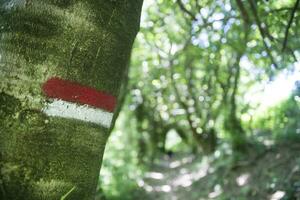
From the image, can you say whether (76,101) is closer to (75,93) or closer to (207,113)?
(75,93)

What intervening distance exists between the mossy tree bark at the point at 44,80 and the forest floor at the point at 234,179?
3.96 metres

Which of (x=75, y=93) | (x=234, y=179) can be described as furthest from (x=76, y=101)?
(x=234, y=179)

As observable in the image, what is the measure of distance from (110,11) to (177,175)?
784cm

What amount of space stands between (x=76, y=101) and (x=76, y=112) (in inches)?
1.4

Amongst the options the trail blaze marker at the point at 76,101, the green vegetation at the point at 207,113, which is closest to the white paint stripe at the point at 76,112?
the trail blaze marker at the point at 76,101

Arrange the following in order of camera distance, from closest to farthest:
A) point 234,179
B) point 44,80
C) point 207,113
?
point 44,80 < point 234,179 < point 207,113

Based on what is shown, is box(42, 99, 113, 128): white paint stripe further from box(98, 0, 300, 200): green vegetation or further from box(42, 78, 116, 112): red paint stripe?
box(98, 0, 300, 200): green vegetation

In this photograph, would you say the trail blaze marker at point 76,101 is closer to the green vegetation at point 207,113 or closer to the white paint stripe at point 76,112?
the white paint stripe at point 76,112

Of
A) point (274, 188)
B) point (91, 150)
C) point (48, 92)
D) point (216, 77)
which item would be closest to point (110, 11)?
point (48, 92)

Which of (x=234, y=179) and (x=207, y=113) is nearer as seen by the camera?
(x=234, y=179)

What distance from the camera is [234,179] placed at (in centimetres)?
661

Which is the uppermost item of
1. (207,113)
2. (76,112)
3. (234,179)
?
(207,113)

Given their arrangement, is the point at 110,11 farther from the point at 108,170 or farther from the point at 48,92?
the point at 108,170

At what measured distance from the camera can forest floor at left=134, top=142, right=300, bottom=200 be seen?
5.43 meters
